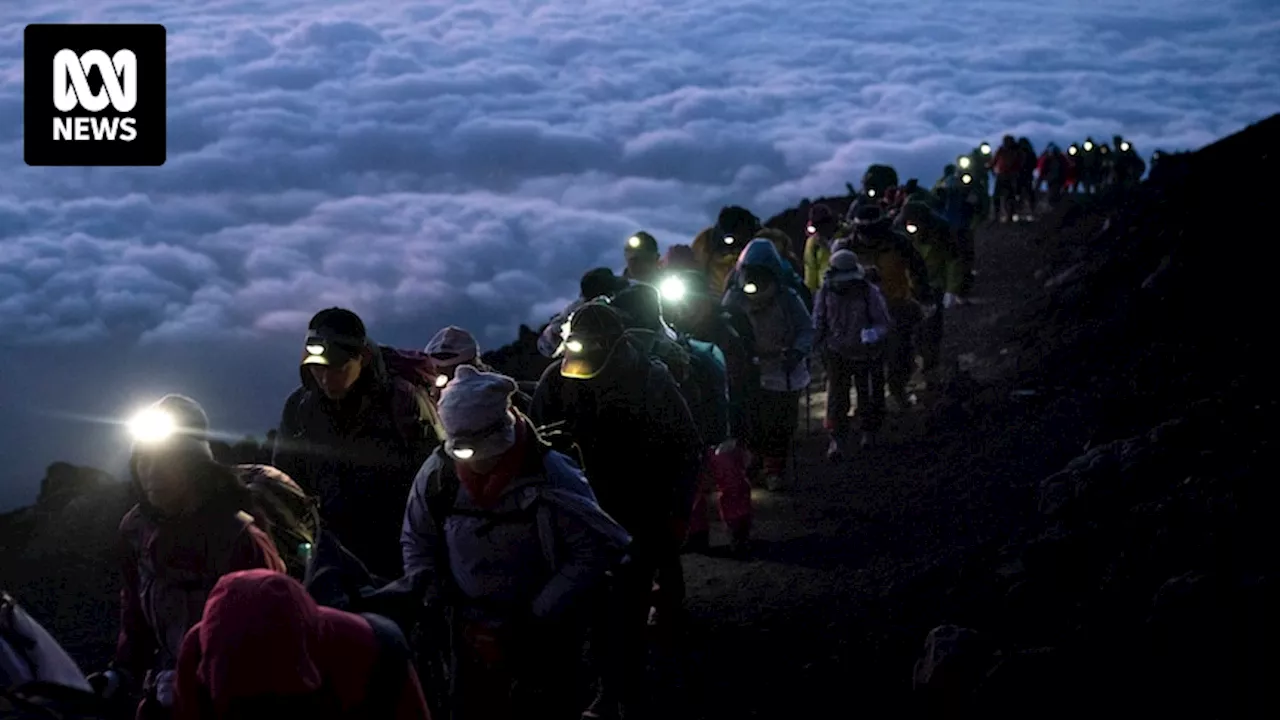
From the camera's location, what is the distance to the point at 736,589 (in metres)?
10.1

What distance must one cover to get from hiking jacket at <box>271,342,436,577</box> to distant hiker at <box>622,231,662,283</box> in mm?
4038

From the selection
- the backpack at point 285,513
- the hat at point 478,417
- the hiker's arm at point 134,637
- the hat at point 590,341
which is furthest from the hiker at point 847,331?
the hiker's arm at point 134,637

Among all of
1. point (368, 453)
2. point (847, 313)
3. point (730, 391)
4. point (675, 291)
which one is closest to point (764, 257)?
point (730, 391)

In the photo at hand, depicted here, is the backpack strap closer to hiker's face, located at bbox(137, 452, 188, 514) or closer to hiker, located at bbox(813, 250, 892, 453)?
hiker's face, located at bbox(137, 452, 188, 514)

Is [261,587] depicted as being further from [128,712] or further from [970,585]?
[970,585]

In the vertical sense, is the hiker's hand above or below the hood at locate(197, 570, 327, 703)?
below

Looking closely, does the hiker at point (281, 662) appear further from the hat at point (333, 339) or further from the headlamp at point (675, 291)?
the headlamp at point (675, 291)

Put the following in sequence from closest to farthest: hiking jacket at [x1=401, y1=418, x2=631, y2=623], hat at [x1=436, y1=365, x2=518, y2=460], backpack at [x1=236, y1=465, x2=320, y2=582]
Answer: backpack at [x1=236, y1=465, x2=320, y2=582], hat at [x1=436, y1=365, x2=518, y2=460], hiking jacket at [x1=401, y1=418, x2=631, y2=623]

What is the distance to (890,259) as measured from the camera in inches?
543

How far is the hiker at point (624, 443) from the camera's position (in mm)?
7051

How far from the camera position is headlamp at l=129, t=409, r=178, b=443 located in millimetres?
4758

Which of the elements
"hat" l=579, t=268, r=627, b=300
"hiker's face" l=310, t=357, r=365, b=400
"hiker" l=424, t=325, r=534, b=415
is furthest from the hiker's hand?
"hat" l=579, t=268, r=627, b=300

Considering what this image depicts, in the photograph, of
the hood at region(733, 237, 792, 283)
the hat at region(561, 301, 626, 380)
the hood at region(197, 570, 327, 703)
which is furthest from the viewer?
the hood at region(733, 237, 792, 283)

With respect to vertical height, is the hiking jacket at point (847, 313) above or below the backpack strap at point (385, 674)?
above
